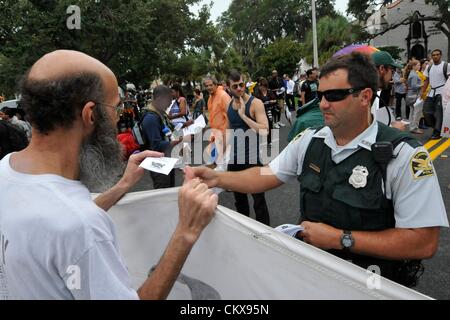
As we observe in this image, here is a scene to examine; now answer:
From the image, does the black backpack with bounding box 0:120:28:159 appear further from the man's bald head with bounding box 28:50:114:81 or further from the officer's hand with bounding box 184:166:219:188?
the man's bald head with bounding box 28:50:114:81

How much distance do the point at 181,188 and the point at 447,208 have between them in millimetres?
4432

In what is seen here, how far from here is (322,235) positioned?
5.76ft

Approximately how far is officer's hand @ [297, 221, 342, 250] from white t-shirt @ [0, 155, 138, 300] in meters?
0.93

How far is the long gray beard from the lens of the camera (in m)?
1.21

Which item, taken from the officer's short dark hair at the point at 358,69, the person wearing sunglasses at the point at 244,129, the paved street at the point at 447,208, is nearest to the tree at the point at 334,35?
the paved street at the point at 447,208

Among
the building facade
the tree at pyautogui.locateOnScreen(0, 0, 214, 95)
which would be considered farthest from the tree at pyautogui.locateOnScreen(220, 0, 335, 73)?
the tree at pyautogui.locateOnScreen(0, 0, 214, 95)

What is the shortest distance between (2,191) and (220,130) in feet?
15.9

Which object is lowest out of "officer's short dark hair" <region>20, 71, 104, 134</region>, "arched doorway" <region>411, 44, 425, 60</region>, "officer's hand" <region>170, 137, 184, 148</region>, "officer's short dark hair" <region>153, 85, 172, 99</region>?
"officer's hand" <region>170, 137, 184, 148</region>

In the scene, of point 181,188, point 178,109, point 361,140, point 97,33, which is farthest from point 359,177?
point 97,33

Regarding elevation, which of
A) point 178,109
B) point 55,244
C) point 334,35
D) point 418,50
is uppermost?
point 334,35

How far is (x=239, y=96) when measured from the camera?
4.96 meters

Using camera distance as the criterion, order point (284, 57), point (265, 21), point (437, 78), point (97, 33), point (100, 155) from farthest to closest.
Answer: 1. point (265, 21)
2. point (284, 57)
3. point (97, 33)
4. point (437, 78)
5. point (100, 155)

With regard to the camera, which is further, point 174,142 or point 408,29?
point 408,29

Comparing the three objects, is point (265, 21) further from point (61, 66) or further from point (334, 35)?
point (61, 66)
